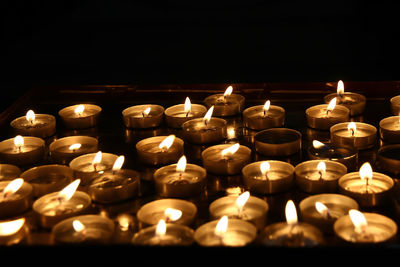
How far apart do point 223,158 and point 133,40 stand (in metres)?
2.38

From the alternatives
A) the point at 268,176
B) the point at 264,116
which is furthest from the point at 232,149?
the point at 264,116

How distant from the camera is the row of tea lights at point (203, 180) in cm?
162

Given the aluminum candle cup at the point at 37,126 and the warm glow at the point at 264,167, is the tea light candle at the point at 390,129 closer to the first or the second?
the warm glow at the point at 264,167

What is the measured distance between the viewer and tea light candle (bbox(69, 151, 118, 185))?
6.75 ft

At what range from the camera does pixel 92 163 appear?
6.97 ft

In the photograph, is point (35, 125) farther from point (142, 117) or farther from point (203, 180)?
point (203, 180)

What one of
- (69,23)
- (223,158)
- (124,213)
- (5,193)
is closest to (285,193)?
(223,158)

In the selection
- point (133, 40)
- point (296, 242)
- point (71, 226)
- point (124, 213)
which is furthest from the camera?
point (133, 40)

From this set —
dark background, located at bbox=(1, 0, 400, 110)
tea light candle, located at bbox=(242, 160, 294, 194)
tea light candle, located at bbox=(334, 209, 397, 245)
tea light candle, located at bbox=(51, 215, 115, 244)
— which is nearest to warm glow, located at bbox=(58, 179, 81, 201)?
tea light candle, located at bbox=(51, 215, 115, 244)

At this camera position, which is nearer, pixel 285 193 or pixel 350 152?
pixel 285 193

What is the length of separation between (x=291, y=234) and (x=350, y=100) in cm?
102

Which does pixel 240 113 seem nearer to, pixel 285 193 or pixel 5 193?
pixel 285 193

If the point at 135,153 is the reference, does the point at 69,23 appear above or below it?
above

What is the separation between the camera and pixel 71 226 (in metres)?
1.70
